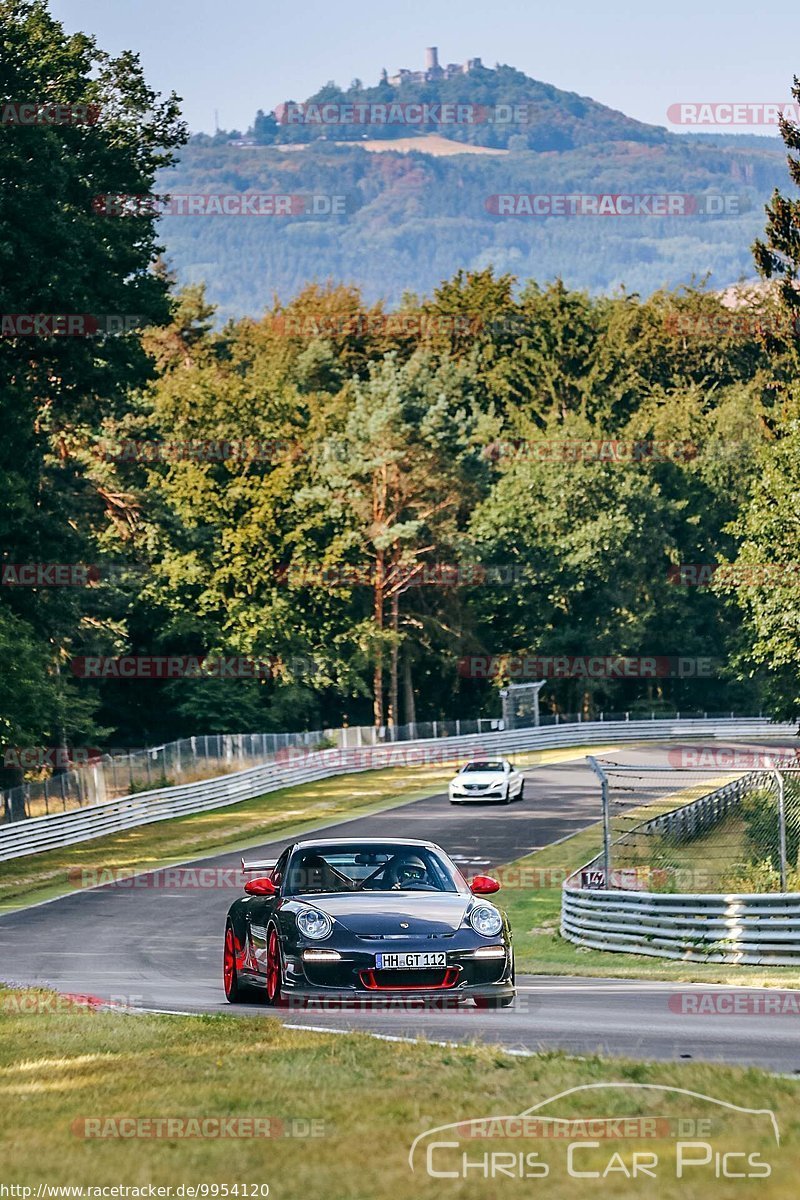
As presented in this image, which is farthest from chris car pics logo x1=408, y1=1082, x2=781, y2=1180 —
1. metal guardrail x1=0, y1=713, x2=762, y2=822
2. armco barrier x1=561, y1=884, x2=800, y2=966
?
metal guardrail x1=0, y1=713, x2=762, y2=822

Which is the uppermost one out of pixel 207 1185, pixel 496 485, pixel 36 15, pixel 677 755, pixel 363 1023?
pixel 36 15

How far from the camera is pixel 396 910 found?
13.3 metres

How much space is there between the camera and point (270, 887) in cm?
1423

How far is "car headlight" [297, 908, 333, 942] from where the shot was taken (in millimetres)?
13148

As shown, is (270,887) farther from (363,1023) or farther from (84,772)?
(84,772)

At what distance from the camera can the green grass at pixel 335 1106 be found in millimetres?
6688

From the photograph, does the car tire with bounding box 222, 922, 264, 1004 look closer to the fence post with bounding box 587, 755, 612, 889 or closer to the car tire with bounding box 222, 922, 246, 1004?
the car tire with bounding box 222, 922, 246, 1004

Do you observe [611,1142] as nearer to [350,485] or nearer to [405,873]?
[405,873]

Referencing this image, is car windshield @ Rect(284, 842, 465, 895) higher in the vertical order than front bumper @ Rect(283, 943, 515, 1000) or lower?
higher

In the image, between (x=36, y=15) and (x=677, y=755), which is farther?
(x=677, y=755)

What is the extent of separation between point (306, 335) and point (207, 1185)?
3930 inches

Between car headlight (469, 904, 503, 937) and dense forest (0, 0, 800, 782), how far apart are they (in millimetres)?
27221

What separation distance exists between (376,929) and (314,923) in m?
0.49

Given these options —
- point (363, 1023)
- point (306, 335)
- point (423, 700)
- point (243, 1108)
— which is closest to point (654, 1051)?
point (363, 1023)
